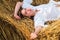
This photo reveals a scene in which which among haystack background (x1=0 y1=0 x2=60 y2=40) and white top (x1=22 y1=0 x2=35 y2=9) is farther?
white top (x1=22 y1=0 x2=35 y2=9)

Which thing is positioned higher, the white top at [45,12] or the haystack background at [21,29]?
the white top at [45,12]

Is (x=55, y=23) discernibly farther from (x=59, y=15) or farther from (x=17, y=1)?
(x=17, y=1)

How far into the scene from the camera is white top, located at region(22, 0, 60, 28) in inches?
62.3

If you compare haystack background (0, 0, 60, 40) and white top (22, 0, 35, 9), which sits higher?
white top (22, 0, 35, 9)

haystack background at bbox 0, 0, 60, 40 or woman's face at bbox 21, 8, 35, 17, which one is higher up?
woman's face at bbox 21, 8, 35, 17

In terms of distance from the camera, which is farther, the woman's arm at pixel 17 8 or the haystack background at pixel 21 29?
the woman's arm at pixel 17 8

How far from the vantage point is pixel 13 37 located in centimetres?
156

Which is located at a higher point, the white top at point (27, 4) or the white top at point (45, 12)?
the white top at point (27, 4)

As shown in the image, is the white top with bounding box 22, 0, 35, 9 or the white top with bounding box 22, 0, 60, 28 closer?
the white top with bounding box 22, 0, 60, 28

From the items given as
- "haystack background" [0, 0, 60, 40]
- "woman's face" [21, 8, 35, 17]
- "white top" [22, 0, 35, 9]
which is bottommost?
"haystack background" [0, 0, 60, 40]

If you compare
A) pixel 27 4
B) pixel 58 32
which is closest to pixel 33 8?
pixel 27 4

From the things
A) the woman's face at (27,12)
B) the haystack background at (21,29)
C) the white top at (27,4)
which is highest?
the white top at (27,4)

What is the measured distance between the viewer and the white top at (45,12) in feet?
5.19

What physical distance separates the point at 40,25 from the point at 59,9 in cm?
18
